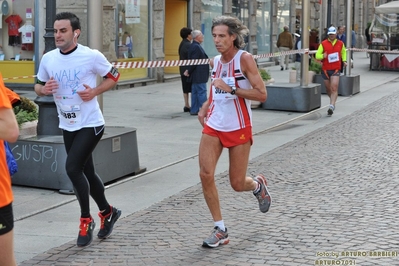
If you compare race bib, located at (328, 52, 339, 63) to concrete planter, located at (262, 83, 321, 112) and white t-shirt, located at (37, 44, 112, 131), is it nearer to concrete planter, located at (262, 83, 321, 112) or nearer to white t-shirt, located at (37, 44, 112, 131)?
concrete planter, located at (262, 83, 321, 112)

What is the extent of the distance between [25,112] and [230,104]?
14.0 feet

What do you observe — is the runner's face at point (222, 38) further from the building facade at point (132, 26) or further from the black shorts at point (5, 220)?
the building facade at point (132, 26)

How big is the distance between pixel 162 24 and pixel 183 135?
36.3ft

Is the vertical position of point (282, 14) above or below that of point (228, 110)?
above

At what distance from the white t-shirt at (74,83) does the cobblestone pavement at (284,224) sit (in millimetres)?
953

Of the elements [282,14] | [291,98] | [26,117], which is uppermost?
[282,14]

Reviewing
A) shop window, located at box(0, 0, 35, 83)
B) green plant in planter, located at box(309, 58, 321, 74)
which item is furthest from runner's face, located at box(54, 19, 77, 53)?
green plant in planter, located at box(309, 58, 321, 74)

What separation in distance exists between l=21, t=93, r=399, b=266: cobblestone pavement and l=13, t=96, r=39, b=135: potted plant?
7.36ft

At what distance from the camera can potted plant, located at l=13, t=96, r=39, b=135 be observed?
9.48 meters

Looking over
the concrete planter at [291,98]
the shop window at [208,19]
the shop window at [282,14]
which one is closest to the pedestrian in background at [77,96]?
the concrete planter at [291,98]

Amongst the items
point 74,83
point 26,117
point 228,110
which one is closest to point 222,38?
point 228,110

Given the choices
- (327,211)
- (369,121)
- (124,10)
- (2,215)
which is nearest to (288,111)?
(369,121)

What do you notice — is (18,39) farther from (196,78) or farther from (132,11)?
(196,78)

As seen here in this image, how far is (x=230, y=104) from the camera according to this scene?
6.24 metres
